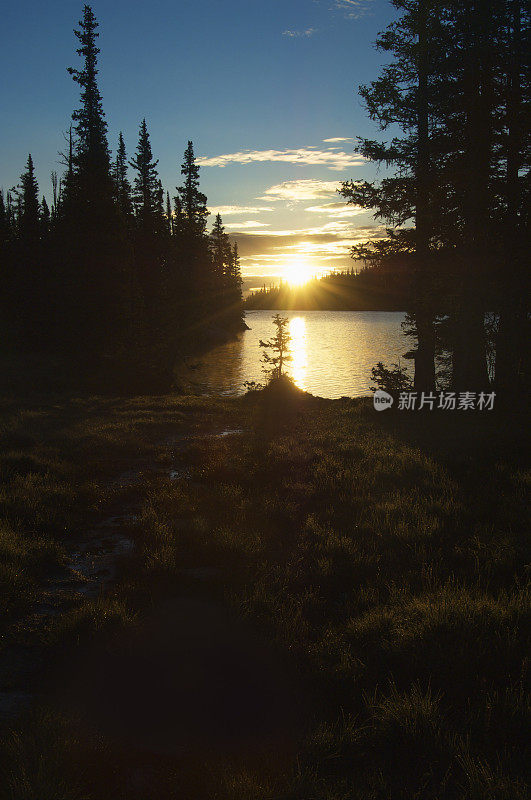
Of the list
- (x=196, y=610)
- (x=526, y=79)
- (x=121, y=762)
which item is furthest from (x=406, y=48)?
(x=121, y=762)

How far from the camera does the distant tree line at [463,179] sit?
1580cm

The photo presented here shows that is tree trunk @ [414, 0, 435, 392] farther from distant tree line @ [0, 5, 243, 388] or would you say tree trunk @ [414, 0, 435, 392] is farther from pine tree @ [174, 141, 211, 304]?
pine tree @ [174, 141, 211, 304]

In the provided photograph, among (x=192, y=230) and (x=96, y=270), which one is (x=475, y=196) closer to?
(x=96, y=270)

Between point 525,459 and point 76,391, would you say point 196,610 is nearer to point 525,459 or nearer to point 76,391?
point 525,459

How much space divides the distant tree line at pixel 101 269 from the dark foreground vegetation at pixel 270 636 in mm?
18044

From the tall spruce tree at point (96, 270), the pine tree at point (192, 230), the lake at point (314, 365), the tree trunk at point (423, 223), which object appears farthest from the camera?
the pine tree at point (192, 230)

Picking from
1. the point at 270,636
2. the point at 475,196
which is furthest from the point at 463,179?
the point at 270,636

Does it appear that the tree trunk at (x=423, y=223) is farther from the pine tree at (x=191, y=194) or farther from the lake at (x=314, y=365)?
the pine tree at (x=191, y=194)

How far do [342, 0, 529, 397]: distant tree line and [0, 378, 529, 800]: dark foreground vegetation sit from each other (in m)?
→ 9.10

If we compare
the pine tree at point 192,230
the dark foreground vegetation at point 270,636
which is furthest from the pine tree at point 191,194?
the dark foreground vegetation at point 270,636

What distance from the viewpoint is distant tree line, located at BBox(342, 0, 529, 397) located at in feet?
51.9

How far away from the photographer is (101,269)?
26.2m

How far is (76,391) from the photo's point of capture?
2331 centimetres

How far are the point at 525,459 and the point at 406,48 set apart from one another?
1468 centimetres
